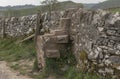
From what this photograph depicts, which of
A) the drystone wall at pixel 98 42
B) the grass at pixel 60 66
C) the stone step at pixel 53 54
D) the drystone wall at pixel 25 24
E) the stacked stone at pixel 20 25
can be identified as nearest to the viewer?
the drystone wall at pixel 98 42

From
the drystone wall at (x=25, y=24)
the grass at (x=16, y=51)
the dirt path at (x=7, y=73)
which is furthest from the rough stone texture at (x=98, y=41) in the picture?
the grass at (x=16, y=51)

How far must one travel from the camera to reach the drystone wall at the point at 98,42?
7121 millimetres

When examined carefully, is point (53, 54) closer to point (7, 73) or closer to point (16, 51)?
point (7, 73)

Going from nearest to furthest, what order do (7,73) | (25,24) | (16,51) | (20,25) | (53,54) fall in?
1. (53,54)
2. (7,73)
3. (16,51)
4. (25,24)
5. (20,25)

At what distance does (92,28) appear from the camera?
26.9 feet

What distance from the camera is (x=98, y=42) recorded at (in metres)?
7.83

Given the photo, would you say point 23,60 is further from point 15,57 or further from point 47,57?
point 47,57

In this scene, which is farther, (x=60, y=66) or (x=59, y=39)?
(x=59, y=39)

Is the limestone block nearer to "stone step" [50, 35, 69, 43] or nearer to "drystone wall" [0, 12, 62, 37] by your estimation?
"stone step" [50, 35, 69, 43]

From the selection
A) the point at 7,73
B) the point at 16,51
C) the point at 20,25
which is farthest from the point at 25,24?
the point at 7,73

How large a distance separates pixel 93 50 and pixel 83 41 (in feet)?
2.65

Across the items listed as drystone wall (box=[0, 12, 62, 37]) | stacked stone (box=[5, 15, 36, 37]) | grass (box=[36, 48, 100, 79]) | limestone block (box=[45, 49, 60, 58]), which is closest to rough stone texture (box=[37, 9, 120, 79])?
grass (box=[36, 48, 100, 79])

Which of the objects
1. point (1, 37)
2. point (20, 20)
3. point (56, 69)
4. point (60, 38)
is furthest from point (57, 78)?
point (1, 37)

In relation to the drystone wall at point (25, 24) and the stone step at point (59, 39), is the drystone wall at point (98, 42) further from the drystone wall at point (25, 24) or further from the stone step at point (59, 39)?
the drystone wall at point (25, 24)
